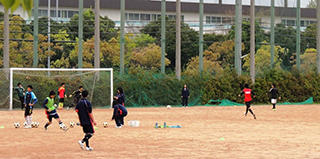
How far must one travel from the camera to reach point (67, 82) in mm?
37812

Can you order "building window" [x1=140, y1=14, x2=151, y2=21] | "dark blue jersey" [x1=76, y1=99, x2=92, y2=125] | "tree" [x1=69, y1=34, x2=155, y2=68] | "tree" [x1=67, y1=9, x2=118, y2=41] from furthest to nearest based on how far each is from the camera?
"building window" [x1=140, y1=14, x2=151, y2=21]
"tree" [x1=67, y1=9, x2=118, y2=41]
"tree" [x1=69, y1=34, x2=155, y2=68]
"dark blue jersey" [x1=76, y1=99, x2=92, y2=125]

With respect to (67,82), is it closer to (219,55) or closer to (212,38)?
(219,55)

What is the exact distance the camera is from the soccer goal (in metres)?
36.6

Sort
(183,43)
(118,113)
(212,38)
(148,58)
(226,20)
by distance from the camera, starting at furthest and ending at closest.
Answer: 1. (226,20)
2. (212,38)
3. (183,43)
4. (148,58)
5. (118,113)

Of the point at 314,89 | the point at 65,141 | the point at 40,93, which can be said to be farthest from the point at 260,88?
the point at 65,141

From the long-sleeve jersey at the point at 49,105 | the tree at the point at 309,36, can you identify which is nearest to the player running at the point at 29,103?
the long-sleeve jersey at the point at 49,105

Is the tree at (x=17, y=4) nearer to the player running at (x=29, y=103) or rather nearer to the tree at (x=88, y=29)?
the player running at (x=29, y=103)

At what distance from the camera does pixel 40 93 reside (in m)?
37.2

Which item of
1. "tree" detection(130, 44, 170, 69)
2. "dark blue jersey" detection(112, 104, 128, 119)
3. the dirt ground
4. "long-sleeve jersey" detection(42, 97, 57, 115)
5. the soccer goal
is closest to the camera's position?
the dirt ground

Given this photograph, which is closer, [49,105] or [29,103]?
[49,105]

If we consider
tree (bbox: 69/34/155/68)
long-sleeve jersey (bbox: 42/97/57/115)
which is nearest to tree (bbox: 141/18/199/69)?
tree (bbox: 69/34/155/68)

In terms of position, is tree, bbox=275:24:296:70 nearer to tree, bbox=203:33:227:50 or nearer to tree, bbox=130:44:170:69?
tree, bbox=203:33:227:50

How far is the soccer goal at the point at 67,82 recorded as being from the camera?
36.6 m

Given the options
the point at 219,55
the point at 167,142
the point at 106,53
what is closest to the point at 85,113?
the point at 167,142
